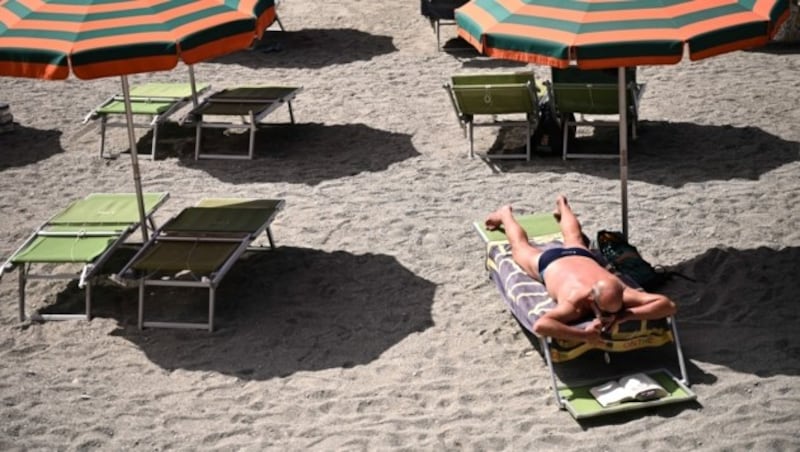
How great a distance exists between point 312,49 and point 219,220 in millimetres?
7356

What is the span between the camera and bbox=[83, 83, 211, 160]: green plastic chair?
37.3 ft

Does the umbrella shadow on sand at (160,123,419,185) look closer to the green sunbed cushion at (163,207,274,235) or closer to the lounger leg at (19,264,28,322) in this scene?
the green sunbed cushion at (163,207,274,235)

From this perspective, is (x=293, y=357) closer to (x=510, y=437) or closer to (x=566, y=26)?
(x=510, y=437)

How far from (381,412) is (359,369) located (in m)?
0.58

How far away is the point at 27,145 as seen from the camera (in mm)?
11953

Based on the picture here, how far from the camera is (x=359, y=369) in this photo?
23.4 ft

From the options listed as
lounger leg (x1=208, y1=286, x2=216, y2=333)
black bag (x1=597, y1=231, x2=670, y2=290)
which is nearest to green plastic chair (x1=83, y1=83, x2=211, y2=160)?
lounger leg (x1=208, y1=286, x2=216, y2=333)

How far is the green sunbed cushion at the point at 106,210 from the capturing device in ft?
27.7

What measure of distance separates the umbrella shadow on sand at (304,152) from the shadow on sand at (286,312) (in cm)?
192

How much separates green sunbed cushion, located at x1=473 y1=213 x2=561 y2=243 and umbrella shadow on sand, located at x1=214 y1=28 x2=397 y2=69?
259 inches

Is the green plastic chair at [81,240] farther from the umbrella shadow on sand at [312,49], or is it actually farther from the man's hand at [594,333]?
the umbrella shadow on sand at [312,49]

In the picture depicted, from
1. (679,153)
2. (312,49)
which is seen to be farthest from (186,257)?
(312,49)

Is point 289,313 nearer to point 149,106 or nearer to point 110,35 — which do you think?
point 110,35

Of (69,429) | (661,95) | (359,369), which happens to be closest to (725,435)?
(359,369)
